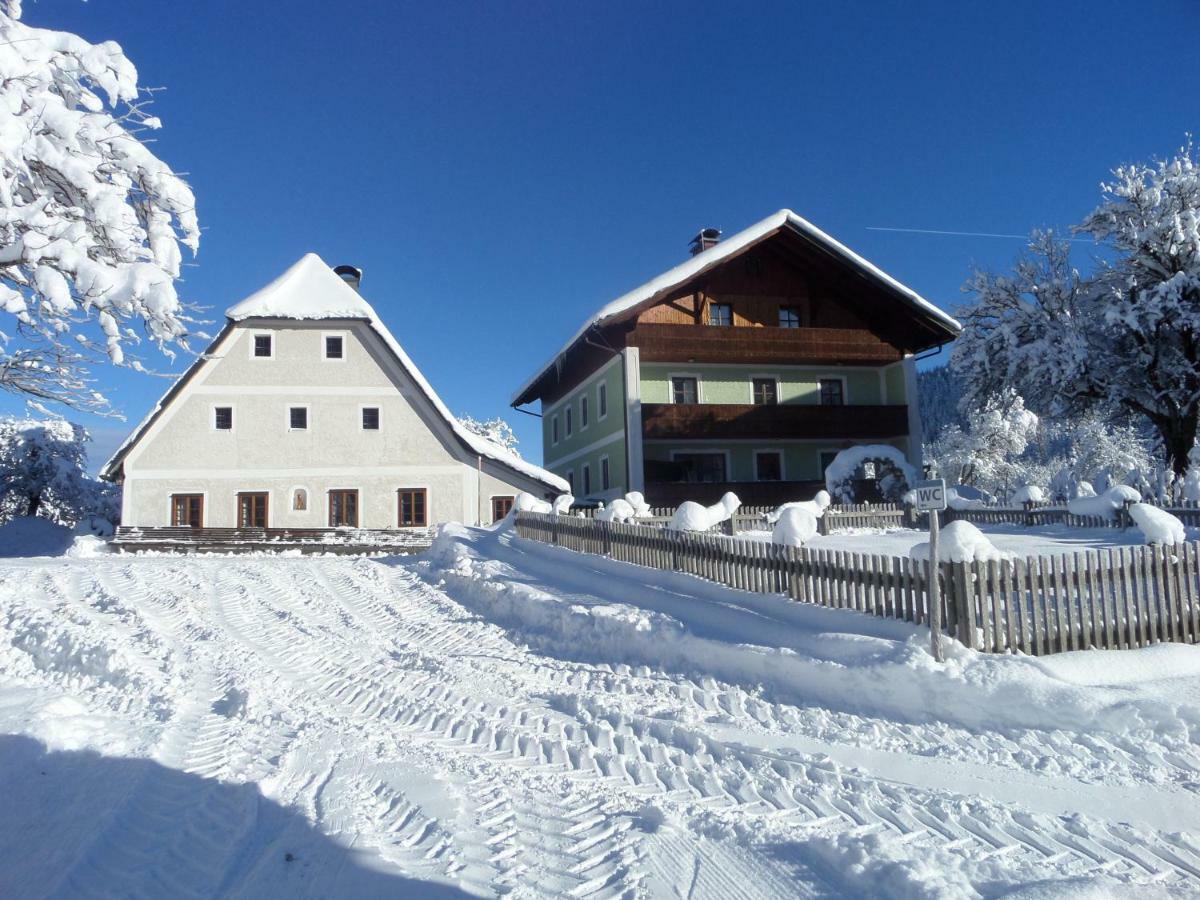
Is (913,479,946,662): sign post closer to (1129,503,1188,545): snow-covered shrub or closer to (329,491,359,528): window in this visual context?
(1129,503,1188,545): snow-covered shrub

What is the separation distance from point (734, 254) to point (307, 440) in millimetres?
15828

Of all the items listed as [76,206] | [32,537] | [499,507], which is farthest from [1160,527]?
[32,537]

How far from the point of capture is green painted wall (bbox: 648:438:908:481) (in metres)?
28.2

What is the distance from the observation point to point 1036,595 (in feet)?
24.2

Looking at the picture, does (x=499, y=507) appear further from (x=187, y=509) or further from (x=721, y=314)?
(x=721, y=314)

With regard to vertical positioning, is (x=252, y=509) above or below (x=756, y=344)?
below

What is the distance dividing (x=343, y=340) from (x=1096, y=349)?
83.7ft

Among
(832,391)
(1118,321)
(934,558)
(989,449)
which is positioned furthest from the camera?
(989,449)

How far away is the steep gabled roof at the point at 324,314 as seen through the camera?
24828 millimetres

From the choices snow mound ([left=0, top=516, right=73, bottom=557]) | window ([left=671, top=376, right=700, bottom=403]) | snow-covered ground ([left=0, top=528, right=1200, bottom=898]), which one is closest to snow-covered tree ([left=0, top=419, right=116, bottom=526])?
snow mound ([left=0, top=516, right=73, bottom=557])

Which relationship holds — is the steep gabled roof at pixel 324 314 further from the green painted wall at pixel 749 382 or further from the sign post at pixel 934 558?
the sign post at pixel 934 558

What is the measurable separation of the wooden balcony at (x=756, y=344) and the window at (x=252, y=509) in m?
13.3

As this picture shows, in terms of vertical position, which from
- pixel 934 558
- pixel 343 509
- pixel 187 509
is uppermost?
pixel 187 509

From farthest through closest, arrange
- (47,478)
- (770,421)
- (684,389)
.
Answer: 1. (47,478)
2. (684,389)
3. (770,421)
